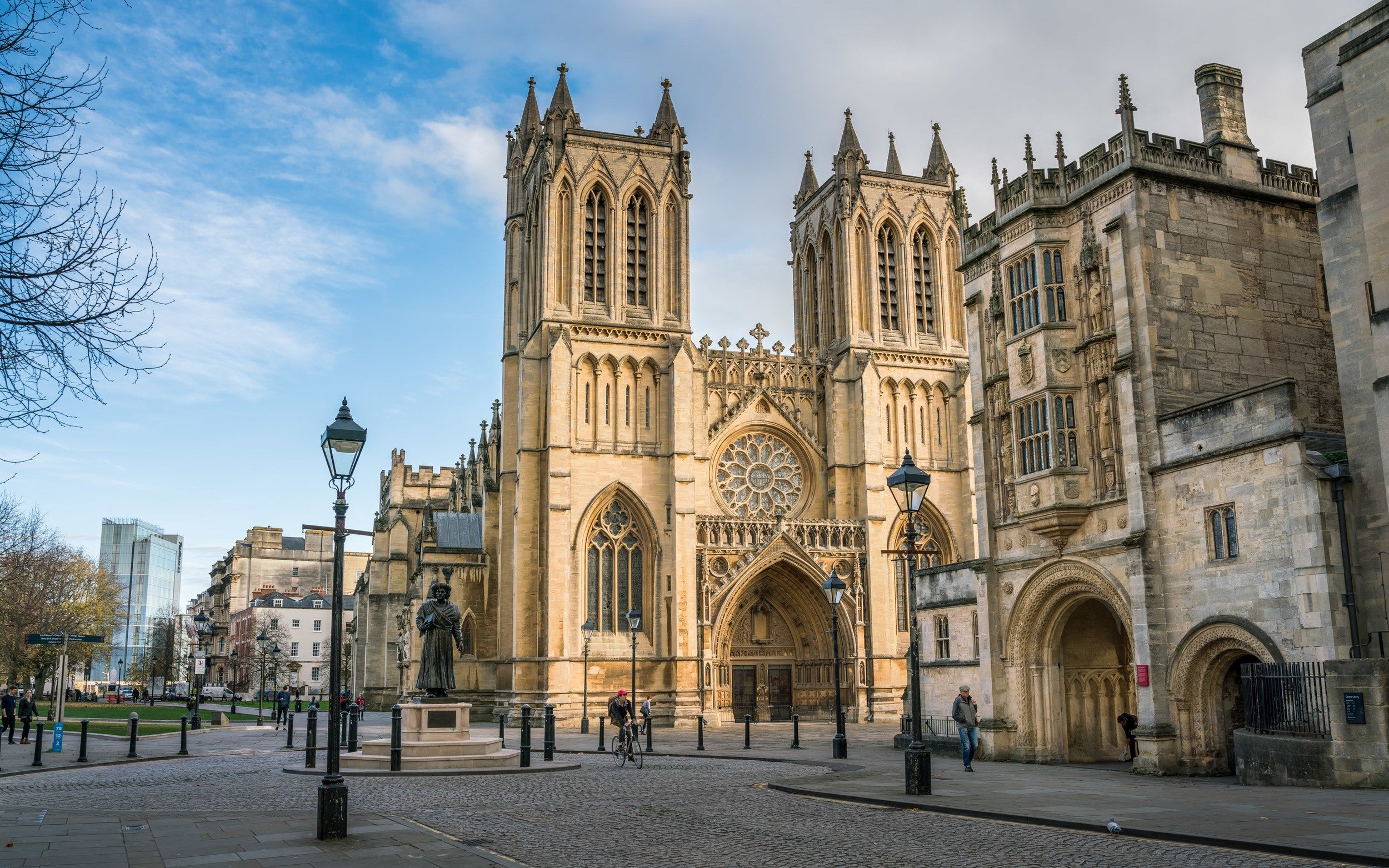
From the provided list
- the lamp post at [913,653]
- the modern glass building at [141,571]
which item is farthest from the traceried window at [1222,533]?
the modern glass building at [141,571]

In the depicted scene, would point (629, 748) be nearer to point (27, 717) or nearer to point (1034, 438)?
point (1034, 438)

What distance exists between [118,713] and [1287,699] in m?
53.6

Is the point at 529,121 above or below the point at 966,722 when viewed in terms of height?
above

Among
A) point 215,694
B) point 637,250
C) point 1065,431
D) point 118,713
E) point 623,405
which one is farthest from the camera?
point 215,694

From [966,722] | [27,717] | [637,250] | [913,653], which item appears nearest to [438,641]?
[913,653]

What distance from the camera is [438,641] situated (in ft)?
72.0

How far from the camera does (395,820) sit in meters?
13.1

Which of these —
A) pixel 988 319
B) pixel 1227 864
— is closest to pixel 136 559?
pixel 988 319

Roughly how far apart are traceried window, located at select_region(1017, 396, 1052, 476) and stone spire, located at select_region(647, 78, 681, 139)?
29.1m

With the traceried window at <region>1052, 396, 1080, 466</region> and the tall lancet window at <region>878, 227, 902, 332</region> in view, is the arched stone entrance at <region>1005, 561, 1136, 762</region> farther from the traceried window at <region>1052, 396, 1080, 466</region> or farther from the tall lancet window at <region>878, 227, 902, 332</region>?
the tall lancet window at <region>878, 227, 902, 332</region>

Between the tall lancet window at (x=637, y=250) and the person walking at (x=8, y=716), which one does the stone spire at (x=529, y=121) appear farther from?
the person walking at (x=8, y=716)

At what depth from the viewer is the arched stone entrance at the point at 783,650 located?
150 ft

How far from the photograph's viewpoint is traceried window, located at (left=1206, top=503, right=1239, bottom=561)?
19797 mm

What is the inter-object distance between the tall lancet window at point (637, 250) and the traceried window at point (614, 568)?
8.93 m
